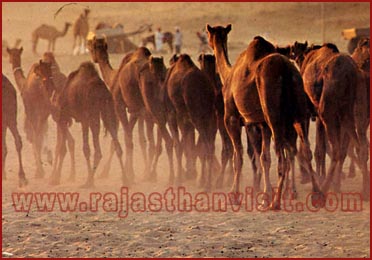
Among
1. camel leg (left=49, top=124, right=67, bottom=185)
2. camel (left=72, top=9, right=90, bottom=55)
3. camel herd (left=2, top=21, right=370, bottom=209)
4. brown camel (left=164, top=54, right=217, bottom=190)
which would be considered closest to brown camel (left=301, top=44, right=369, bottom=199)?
camel herd (left=2, top=21, right=370, bottom=209)

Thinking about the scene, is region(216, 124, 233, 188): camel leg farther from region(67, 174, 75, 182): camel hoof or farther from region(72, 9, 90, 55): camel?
region(72, 9, 90, 55): camel

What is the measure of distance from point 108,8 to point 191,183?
3091 centimetres

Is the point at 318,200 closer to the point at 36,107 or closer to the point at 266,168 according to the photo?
the point at 266,168

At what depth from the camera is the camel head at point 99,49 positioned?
13.6 m

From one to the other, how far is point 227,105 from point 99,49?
3980 millimetres

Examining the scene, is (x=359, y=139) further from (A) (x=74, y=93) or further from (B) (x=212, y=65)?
(A) (x=74, y=93)

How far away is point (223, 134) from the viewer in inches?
452

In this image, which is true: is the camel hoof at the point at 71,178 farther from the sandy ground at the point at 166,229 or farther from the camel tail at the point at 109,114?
the camel tail at the point at 109,114

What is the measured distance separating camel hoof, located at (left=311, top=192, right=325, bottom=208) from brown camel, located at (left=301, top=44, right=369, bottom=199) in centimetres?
50

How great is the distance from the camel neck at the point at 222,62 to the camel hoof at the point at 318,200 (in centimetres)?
183

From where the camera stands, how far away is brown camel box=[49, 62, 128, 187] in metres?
12.2

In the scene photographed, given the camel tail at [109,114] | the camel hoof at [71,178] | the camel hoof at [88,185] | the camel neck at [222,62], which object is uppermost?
the camel neck at [222,62]

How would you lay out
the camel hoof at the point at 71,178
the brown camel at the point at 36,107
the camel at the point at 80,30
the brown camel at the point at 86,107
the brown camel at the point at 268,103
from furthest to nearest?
the camel at the point at 80,30 < the brown camel at the point at 36,107 < the camel hoof at the point at 71,178 < the brown camel at the point at 86,107 < the brown camel at the point at 268,103

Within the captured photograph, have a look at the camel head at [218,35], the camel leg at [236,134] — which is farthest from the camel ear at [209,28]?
the camel leg at [236,134]
